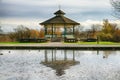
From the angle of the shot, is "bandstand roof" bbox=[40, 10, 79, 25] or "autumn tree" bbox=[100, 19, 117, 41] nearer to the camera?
"bandstand roof" bbox=[40, 10, 79, 25]

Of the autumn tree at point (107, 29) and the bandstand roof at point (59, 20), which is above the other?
the bandstand roof at point (59, 20)

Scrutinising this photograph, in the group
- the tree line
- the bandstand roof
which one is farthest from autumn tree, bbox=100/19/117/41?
the bandstand roof

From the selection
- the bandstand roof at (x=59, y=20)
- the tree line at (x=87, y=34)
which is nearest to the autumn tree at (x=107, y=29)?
the tree line at (x=87, y=34)

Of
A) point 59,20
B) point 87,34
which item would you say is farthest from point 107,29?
point 59,20

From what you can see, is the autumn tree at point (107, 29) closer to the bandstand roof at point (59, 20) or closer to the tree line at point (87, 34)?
the tree line at point (87, 34)

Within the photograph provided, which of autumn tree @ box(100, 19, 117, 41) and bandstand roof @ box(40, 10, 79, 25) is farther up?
bandstand roof @ box(40, 10, 79, 25)

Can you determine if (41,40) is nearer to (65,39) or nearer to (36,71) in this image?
(65,39)

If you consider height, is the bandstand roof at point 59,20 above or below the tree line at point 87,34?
above

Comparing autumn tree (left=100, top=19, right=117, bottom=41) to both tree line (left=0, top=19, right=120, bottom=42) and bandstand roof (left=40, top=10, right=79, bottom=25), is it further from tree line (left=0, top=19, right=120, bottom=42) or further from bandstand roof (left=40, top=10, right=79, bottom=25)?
bandstand roof (left=40, top=10, right=79, bottom=25)

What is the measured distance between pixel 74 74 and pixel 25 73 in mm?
2216

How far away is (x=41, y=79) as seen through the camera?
13602 millimetres

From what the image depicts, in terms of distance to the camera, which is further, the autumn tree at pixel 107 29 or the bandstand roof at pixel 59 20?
the autumn tree at pixel 107 29

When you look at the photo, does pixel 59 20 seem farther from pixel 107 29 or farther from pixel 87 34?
pixel 87 34

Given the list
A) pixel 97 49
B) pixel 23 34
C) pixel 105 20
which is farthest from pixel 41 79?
pixel 105 20
